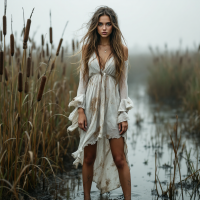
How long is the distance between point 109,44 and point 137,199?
4.28ft

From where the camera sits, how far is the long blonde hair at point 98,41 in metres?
2.24

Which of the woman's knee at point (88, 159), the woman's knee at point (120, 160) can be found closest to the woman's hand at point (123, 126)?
the woman's knee at point (120, 160)

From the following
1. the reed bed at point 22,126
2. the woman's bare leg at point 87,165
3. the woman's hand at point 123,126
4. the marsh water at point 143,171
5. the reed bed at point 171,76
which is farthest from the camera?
the reed bed at point 171,76

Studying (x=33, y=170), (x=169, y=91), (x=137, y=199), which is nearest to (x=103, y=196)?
(x=137, y=199)

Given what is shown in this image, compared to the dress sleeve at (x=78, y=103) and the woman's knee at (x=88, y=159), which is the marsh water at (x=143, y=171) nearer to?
the woman's knee at (x=88, y=159)

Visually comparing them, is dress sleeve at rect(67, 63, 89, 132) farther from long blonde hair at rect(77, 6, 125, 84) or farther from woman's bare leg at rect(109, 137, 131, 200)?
woman's bare leg at rect(109, 137, 131, 200)

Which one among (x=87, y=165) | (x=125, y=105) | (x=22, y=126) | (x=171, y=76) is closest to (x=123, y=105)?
(x=125, y=105)

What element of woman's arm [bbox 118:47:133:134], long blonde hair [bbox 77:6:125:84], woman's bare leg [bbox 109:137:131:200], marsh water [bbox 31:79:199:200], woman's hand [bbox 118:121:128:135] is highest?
long blonde hair [bbox 77:6:125:84]

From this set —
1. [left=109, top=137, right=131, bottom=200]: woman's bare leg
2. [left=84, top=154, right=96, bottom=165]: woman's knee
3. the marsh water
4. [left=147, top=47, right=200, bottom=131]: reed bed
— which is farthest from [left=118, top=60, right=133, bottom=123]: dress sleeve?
[left=147, top=47, right=200, bottom=131]: reed bed

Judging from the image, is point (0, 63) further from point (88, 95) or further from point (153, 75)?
point (153, 75)

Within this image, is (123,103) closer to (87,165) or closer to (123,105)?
(123,105)

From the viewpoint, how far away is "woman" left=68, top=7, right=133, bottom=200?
2.19 metres

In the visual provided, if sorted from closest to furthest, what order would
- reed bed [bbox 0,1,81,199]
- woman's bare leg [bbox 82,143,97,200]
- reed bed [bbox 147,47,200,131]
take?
reed bed [bbox 0,1,81,199] → woman's bare leg [bbox 82,143,97,200] → reed bed [bbox 147,47,200,131]

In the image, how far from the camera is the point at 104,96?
7.30 ft
